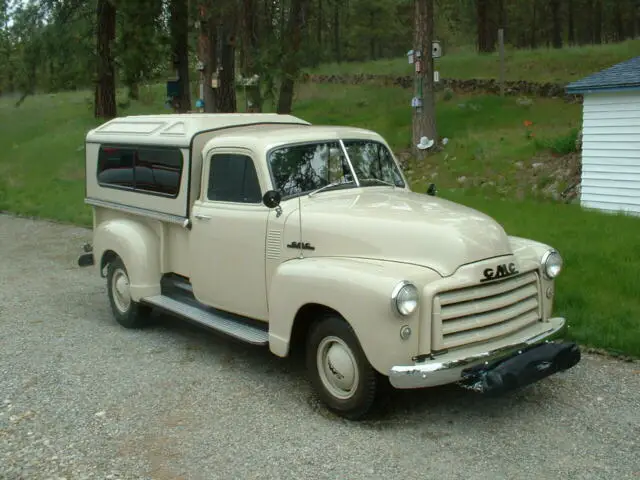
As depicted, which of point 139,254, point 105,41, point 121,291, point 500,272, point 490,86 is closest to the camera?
point 500,272

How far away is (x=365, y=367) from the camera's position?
4887mm

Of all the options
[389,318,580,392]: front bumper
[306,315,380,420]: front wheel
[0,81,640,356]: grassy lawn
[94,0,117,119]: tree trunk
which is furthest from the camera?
[94,0,117,119]: tree trunk

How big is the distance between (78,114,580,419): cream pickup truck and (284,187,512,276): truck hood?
1cm

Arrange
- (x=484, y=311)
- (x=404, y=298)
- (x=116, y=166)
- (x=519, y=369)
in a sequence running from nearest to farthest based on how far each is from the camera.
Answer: (x=404, y=298) → (x=519, y=369) → (x=484, y=311) → (x=116, y=166)

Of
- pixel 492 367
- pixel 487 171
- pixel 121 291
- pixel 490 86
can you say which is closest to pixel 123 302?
pixel 121 291

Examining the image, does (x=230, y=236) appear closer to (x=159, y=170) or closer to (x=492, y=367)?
(x=159, y=170)

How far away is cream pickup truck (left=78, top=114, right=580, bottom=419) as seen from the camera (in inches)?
186

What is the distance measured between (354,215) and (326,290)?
28.1 inches

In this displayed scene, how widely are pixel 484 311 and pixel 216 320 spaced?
8.16 feet

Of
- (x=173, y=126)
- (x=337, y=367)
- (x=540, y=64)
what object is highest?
(x=540, y=64)

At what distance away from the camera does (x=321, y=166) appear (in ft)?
20.4

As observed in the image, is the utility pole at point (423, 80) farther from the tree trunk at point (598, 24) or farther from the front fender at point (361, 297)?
the tree trunk at point (598, 24)

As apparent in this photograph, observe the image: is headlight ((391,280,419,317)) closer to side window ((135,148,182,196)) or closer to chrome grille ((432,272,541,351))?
chrome grille ((432,272,541,351))

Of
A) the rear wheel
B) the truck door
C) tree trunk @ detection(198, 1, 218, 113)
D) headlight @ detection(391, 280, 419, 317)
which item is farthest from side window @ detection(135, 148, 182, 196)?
tree trunk @ detection(198, 1, 218, 113)
